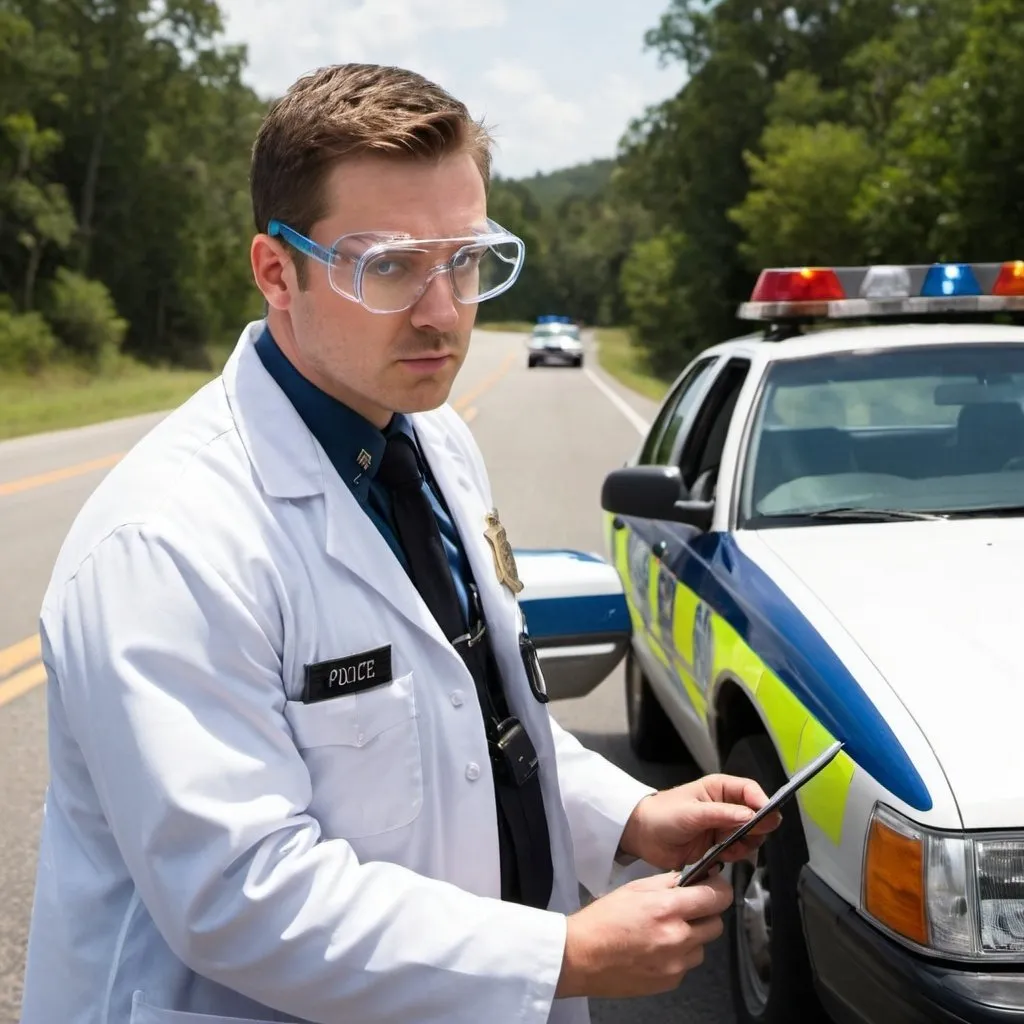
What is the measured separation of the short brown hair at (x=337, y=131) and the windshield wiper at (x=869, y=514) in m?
2.25

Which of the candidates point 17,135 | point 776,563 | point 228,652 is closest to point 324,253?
point 228,652

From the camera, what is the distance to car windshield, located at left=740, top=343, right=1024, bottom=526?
3.74 m

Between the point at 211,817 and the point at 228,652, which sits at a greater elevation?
the point at 228,652

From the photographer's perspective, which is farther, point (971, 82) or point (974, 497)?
point (971, 82)

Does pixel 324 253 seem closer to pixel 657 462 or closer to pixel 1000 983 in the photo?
pixel 1000 983

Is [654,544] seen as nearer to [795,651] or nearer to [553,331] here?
[795,651]

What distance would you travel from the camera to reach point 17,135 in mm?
41156

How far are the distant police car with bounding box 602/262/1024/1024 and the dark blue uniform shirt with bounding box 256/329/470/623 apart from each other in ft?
3.66

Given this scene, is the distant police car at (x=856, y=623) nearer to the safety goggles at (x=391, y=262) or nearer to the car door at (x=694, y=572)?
the car door at (x=694, y=572)

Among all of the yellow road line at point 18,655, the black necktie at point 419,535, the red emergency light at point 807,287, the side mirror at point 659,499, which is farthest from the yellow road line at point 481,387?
the black necktie at point 419,535

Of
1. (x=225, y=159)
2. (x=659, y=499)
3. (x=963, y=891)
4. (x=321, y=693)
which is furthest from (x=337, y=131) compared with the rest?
(x=225, y=159)

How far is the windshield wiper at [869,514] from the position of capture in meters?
3.62

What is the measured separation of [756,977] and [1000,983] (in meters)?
1.02

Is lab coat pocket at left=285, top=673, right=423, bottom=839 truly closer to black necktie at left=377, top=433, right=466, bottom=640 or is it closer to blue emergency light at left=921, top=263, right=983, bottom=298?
black necktie at left=377, top=433, right=466, bottom=640
